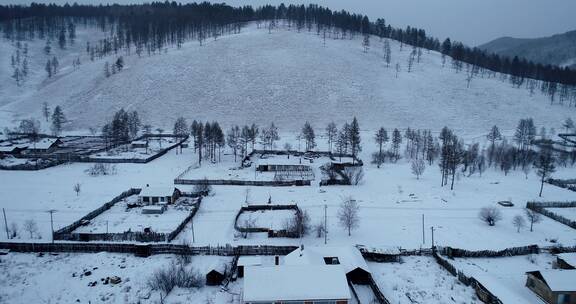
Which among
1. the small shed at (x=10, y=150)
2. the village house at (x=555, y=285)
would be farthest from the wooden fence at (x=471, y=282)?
the small shed at (x=10, y=150)

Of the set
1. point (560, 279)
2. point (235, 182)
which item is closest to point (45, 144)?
point (235, 182)

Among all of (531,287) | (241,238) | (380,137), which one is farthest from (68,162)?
(531,287)

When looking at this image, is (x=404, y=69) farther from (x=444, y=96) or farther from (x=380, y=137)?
(x=380, y=137)

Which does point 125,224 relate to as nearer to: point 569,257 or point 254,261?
point 254,261

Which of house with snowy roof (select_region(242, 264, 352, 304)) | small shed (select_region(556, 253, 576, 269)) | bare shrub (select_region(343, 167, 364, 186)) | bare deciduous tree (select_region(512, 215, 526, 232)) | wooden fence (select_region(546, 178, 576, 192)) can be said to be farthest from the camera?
bare shrub (select_region(343, 167, 364, 186))

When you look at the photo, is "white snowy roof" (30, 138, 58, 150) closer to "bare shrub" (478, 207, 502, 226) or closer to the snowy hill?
the snowy hill

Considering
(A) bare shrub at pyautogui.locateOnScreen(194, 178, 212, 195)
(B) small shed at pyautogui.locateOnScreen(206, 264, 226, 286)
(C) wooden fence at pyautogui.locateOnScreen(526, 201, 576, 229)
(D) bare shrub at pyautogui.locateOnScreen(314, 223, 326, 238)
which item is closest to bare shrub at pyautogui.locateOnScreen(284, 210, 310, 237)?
(D) bare shrub at pyautogui.locateOnScreen(314, 223, 326, 238)
